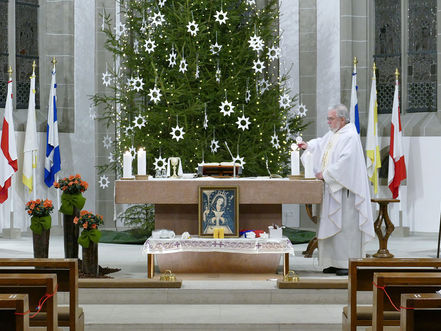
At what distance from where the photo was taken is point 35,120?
1325cm

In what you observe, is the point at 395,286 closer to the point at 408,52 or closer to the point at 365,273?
the point at 365,273

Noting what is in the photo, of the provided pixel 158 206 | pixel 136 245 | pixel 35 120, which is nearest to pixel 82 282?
pixel 158 206

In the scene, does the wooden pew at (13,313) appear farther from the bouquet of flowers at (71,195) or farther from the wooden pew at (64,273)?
the bouquet of flowers at (71,195)

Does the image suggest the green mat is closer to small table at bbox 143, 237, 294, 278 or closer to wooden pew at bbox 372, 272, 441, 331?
small table at bbox 143, 237, 294, 278

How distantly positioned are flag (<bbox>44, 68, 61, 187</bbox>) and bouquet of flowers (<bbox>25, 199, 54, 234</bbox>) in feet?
15.4

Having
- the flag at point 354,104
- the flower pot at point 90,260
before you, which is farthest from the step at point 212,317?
the flag at point 354,104

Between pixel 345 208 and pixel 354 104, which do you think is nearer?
pixel 345 208

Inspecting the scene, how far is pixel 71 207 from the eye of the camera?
846 cm

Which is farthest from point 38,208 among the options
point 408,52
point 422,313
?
point 408,52

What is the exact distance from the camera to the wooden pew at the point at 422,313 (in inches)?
138

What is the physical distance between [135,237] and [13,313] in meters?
9.29

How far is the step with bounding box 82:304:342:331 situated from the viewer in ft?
22.1

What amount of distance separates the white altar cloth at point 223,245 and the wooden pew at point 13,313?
15.4ft

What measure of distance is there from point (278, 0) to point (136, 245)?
17.1 feet
